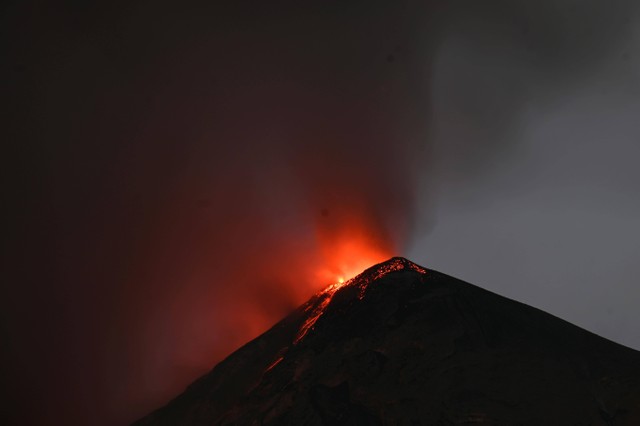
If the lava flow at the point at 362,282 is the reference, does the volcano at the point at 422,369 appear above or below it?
below

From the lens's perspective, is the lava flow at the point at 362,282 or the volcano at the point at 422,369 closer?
the volcano at the point at 422,369

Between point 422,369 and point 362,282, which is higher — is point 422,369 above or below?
below

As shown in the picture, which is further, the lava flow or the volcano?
the lava flow

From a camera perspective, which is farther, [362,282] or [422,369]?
[362,282]

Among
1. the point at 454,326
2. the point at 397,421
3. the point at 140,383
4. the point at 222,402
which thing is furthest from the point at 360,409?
the point at 140,383

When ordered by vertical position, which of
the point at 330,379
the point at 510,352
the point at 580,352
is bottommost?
the point at 580,352

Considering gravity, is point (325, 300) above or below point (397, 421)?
above

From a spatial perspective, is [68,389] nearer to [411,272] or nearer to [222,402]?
[222,402]

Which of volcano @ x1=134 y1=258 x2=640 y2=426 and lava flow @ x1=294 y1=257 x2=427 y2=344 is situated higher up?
lava flow @ x1=294 y1=257 x2=427 y2=344
